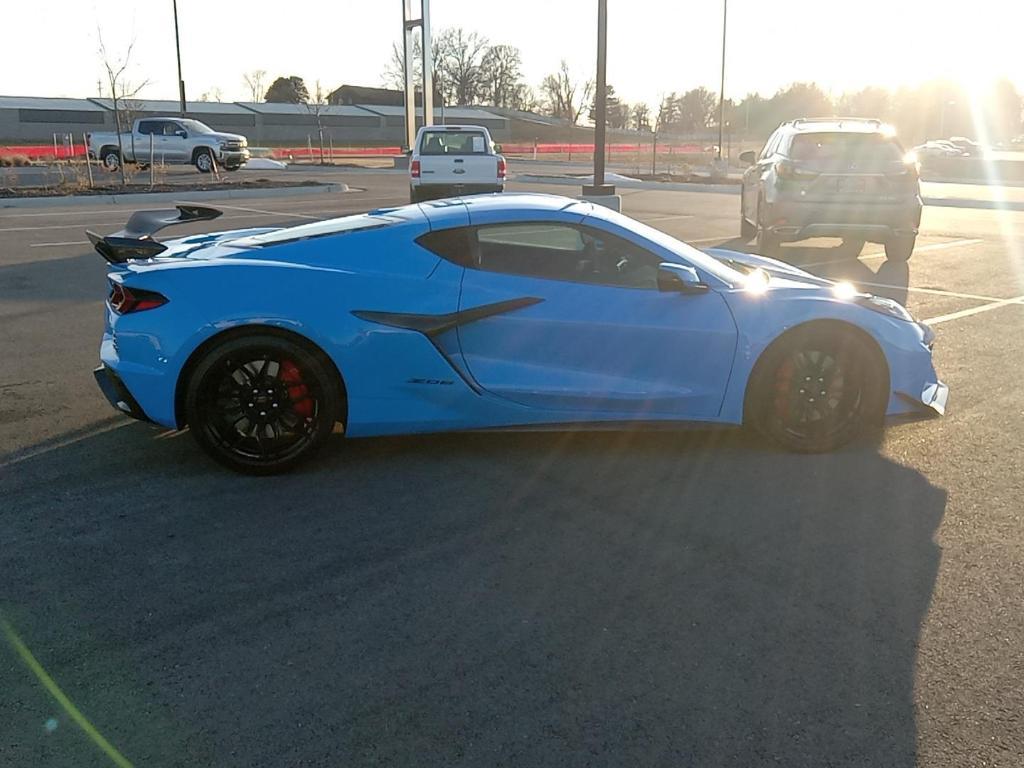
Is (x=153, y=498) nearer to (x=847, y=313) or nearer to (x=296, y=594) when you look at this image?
(x=296, y=594)

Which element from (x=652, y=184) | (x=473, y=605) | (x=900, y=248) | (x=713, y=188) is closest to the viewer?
(x=473, y=605)

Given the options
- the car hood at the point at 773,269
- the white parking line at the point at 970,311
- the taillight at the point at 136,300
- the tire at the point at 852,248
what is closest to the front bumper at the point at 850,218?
the tire at the point at 852,248

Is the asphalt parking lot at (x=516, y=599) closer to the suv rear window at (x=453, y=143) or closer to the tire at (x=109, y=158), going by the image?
the suv rear window at (x=453, y=143)

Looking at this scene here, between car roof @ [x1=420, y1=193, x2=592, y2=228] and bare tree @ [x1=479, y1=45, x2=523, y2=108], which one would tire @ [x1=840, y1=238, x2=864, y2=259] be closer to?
car roof @ [x1=420, y1=193, x2=592, y2=228]

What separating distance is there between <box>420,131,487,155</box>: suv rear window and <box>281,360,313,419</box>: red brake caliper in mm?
13649

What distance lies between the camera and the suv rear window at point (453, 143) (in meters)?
17.8

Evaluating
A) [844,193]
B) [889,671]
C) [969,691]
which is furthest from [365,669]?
[844,193]

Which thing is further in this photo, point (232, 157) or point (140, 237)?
point (232, 157)

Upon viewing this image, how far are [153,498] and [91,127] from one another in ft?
242

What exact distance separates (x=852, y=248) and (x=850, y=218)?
109 inches

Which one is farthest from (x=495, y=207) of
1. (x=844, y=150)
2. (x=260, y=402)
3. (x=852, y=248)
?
(x=852, y=248)

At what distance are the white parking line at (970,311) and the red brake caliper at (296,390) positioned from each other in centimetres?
605

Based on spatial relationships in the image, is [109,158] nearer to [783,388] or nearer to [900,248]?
[900,248]

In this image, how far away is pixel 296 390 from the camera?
4.67m
